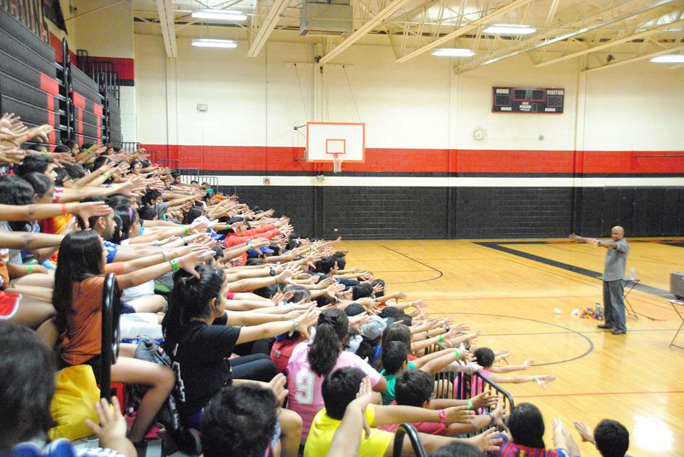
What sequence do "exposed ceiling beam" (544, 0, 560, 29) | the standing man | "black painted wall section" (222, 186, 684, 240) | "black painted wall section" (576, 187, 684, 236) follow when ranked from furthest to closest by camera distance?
"black painted wall section" (576, 187, 684, 236) → "black painted wall section" (222, 186, 684, 240) → "exposed ceiling beam" (544, 0, 560, 29) → the standing man

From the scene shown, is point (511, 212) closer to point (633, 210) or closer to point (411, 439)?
point (633, 210)

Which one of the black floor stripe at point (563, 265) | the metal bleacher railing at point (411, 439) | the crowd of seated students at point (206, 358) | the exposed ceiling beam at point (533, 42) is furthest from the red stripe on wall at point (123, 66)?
the metal bleacher railing at point (411, 439)

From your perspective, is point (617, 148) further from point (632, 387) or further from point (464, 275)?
point (632, 387)

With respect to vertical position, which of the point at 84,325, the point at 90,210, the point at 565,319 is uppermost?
the point at 90,210

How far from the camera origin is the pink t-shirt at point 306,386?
11.3ft

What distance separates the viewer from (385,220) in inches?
787

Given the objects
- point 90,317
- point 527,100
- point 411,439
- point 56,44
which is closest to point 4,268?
point 90,317

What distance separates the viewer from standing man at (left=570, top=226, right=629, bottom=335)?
9.12m

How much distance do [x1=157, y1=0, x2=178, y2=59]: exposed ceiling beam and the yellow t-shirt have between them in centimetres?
1062

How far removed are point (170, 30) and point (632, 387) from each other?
12.5 meters

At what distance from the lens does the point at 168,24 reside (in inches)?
533

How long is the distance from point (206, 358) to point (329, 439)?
2.29 ft

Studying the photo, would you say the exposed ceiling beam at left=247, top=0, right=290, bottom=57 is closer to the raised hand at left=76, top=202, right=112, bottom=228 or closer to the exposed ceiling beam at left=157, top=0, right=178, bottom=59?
the exposed ceiling beam at left=157, top=0, right=178, bottom=59

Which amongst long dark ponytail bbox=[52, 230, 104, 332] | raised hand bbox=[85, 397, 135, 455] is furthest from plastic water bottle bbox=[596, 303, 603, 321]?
raised hand bbox=[85, 397, 135, 455]
